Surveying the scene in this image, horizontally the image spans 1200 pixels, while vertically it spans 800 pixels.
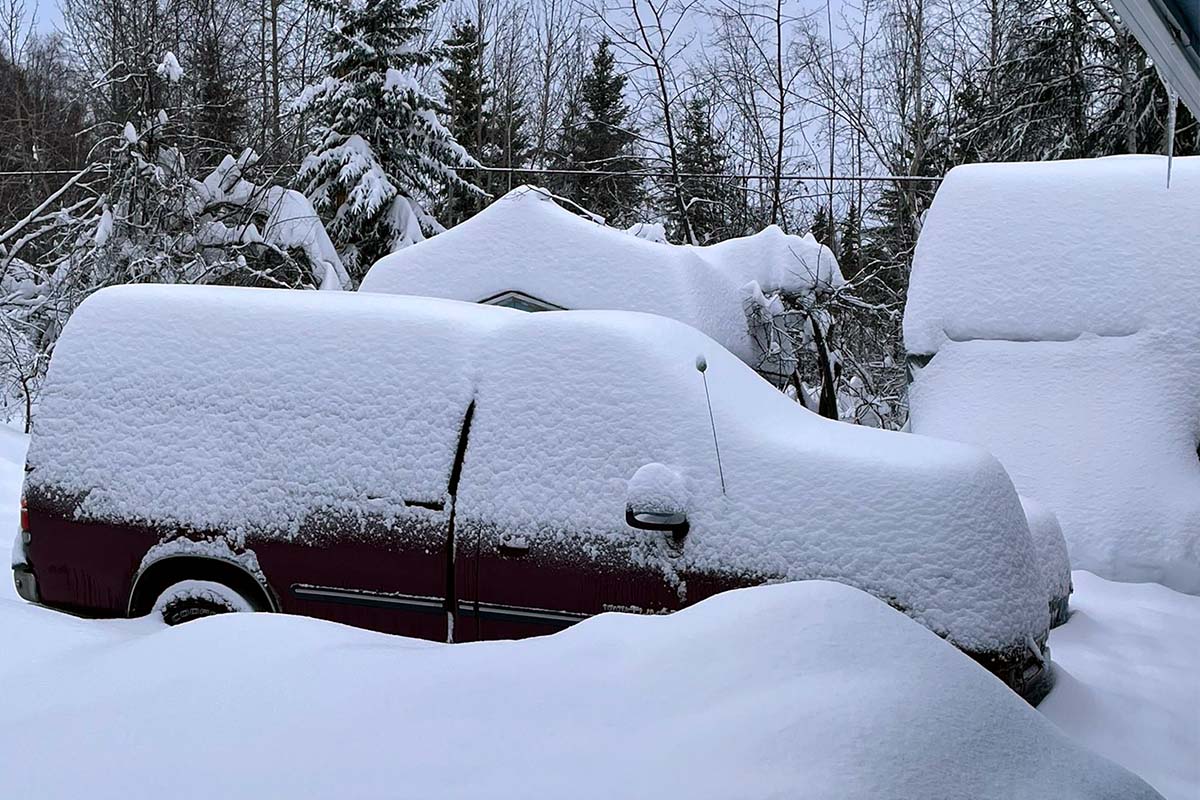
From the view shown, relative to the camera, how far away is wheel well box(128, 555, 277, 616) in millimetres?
4391

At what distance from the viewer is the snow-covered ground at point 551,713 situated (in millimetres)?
1635

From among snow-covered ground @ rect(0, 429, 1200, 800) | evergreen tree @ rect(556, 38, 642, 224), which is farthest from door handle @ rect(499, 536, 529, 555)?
Answer: evergreen tree @ rect(556, 38, 642, 224)

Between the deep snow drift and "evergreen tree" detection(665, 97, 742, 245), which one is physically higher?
"evergreen tree" detection(665, 97, 742, 245)

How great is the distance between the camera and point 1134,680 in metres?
4.75

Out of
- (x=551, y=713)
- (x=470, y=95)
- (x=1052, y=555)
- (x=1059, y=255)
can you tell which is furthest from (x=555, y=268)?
(x=470, y=95)

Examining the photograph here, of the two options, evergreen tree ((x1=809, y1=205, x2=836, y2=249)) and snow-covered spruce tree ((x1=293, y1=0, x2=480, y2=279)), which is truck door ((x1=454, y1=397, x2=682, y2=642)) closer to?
evergreen tree ((x1=809, y1=205, x2=836, y2=249))

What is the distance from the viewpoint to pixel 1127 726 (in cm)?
414

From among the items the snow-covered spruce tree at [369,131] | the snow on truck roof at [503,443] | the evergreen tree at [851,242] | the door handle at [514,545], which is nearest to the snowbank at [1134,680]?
the snow on truck roof at [503,443]

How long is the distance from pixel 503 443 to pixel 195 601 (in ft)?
5.02

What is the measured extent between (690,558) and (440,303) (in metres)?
1.90

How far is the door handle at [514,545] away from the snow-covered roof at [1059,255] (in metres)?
4.76

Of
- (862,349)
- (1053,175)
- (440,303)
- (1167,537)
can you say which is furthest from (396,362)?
(862,349)

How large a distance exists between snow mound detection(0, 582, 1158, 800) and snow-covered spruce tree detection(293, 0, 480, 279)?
2050 centimetres

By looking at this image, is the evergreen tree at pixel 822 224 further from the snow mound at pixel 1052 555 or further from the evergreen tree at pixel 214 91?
the snow mound at pixel 1052 555
